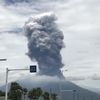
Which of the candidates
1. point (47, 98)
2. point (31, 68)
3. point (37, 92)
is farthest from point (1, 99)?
point (47, 98)

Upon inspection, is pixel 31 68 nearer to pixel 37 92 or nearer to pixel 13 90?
pixel 13 90

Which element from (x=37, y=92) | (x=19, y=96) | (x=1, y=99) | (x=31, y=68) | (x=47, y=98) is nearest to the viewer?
(x=31, y=68)

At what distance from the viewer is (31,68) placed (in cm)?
4016

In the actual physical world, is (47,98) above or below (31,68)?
below

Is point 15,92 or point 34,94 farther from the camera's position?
point 34,94

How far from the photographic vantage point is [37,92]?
390 ft

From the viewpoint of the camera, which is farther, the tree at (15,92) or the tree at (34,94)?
the tree at (34,94)

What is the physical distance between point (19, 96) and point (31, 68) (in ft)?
218

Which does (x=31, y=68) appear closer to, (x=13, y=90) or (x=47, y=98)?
(x=13, y=90)

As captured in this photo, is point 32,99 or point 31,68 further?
point 32,99

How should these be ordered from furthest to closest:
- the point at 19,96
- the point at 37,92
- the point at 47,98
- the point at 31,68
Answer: the point at 47,98 → the point at 37,92 → the point at 19,96 → the point at 31,68

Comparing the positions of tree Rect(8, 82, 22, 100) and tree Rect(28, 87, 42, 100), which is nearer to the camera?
tree Rect(8, 82, 22, 100)

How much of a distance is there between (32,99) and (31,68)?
82670 millimetres

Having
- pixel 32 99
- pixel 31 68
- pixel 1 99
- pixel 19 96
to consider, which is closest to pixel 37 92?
pixel 32 99
